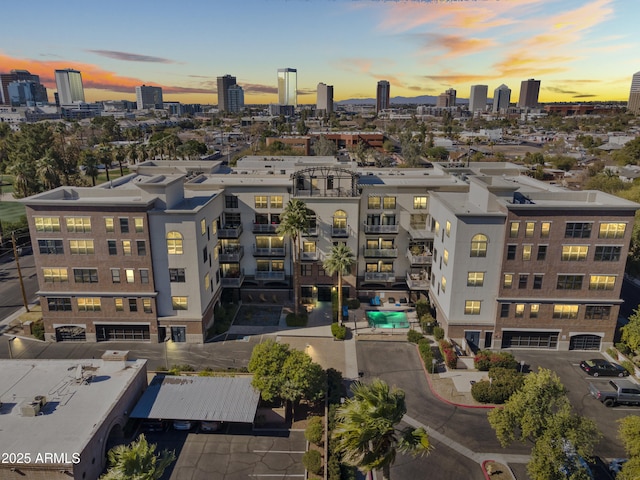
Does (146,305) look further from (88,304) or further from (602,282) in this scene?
(602,282)

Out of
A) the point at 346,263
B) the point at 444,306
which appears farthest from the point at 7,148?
the point at 444,306

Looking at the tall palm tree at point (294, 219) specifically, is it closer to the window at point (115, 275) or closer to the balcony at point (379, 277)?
the balcony at point (379, 277)

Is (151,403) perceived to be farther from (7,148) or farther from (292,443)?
(7,148)

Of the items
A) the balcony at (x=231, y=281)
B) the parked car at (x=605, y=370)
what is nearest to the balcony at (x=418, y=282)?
the parked car at (x=605, y=370)

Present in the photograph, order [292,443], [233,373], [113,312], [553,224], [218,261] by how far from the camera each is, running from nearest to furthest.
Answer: [292,443] → [233,373] → [553,224] → [113,312] → [218,261]

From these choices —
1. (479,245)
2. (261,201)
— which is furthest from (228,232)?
(479,245)

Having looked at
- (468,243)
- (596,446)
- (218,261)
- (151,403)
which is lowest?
(596,446)

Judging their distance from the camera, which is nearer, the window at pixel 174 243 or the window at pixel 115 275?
the window at pixel 174 243
